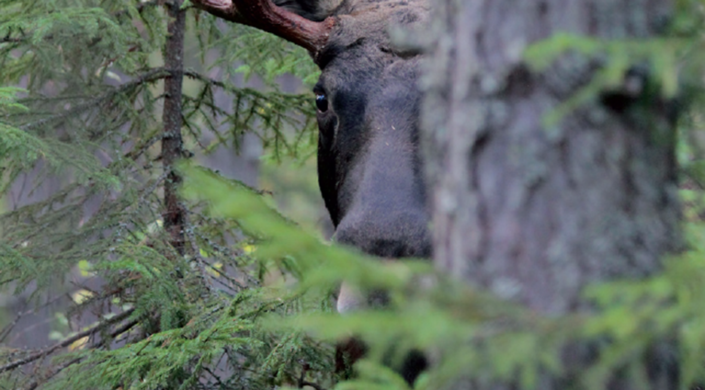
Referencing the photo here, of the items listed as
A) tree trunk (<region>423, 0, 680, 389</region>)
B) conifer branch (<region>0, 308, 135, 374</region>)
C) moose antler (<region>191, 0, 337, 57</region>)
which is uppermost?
moose antler (<region>191, 0, 337, 57</region>)

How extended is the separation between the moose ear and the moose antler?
0.36 m

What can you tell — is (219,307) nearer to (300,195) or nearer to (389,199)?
(389,199)

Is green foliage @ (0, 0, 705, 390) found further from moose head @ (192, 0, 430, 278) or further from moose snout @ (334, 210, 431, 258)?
moose head @ (192, 0, 430, 278)

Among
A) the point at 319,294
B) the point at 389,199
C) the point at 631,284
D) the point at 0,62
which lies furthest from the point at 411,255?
the point at 0,62

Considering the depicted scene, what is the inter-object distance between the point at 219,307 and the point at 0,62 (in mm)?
3177

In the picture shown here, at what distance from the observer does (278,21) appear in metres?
4.46

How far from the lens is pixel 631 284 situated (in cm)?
121

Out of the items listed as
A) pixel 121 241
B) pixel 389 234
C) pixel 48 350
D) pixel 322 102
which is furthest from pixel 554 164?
pixel 48 350

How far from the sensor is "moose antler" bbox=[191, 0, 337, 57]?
4.37 m

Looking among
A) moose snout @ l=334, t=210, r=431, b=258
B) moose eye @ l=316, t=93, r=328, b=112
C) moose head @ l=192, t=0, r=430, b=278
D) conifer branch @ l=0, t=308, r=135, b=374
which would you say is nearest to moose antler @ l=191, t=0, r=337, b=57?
moose head @ l=192, t=0, r=430, b=278

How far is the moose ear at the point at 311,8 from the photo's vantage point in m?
4.88

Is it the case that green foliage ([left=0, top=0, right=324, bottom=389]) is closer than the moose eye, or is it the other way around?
green foliage ([left=0, top=0, right=324, bottom=389])

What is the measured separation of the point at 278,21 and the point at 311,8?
1.81 ft

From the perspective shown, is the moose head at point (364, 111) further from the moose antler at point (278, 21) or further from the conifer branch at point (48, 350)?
the conifer branch at point (48, 350)
